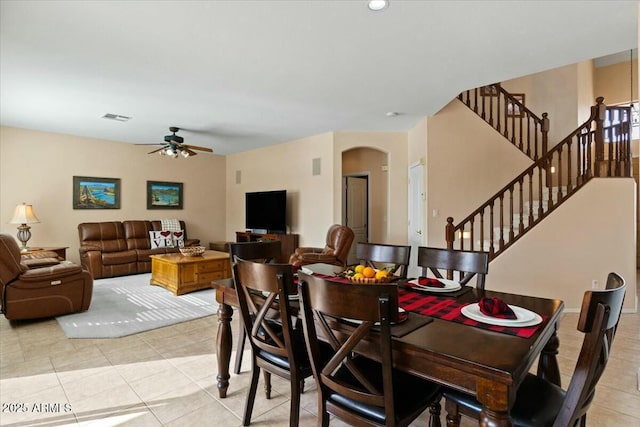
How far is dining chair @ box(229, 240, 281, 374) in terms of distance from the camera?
2555 millimetres

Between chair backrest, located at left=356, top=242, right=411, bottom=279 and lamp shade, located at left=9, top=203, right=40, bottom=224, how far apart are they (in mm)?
5701

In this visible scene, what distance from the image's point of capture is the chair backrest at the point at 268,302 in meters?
1.57

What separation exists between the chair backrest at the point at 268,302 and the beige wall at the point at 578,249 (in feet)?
10.9

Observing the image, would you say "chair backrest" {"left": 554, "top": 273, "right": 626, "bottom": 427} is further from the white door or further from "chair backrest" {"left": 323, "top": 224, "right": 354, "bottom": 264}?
the white door

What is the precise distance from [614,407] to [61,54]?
199 inches

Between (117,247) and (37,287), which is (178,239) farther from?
(37,287)

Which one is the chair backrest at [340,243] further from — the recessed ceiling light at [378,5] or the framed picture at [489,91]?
the recessed ceiling light at [378,5]

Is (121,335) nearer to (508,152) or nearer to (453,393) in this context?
(453,393)

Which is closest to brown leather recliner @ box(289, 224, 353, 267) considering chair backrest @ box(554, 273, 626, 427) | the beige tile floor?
the beige tile floor

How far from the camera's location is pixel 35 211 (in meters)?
6.07

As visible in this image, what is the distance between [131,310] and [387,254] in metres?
3.33

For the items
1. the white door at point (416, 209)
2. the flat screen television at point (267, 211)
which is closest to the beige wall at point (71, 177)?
the flat screen television at point (267, 211)

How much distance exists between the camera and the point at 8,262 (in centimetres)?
347

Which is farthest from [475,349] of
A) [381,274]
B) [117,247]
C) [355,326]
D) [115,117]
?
[117,247]
